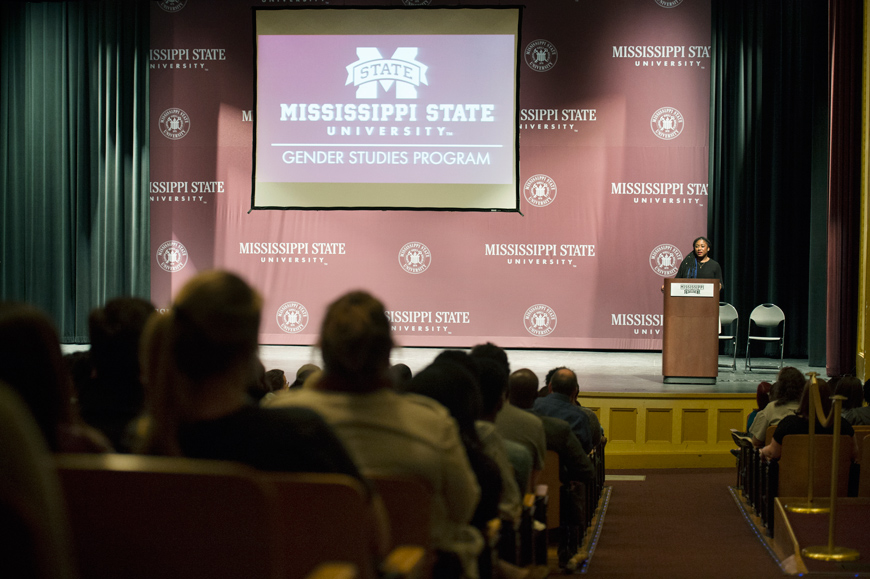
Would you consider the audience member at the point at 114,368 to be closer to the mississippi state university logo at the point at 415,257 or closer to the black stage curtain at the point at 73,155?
the mississippi state university logo at the point at 415,257

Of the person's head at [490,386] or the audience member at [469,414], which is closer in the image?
the audience member at [469,414]

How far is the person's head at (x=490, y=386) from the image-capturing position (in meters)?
2.15

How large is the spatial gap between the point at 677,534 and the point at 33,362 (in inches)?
134

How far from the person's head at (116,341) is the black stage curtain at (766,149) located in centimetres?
706

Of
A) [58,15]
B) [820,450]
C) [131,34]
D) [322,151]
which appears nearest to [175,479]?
[820,450]

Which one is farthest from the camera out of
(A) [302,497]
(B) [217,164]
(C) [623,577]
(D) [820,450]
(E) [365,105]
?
(B) [217,164]

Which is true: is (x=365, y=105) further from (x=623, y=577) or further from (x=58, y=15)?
(x=623, y=577)

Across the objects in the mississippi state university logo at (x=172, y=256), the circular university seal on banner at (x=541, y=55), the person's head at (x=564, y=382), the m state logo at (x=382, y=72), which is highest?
the circular university seal on banner at (x=541, y=55)

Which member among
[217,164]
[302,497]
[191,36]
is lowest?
[302,497]

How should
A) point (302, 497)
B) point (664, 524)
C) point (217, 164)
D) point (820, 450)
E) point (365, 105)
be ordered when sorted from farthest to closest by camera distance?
point (217, 164), point (365, 105), point (664, 524), point (820, 450), point (302, 497)

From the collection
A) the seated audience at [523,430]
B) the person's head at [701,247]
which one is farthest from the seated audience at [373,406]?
the person's head at [701,247]

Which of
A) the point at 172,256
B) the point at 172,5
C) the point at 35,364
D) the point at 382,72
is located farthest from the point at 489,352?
the point at 172,5

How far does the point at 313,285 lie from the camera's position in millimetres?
8281

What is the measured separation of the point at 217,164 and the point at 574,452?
6177 millimetres
